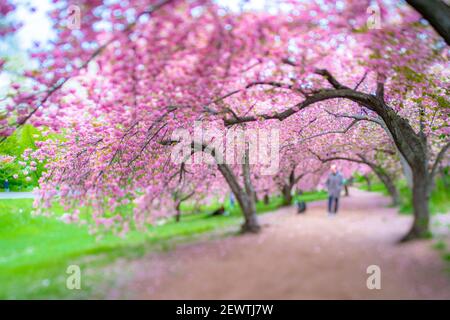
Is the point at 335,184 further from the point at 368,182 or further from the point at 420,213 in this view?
the point at 420,213

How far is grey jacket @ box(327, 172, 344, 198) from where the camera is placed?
2592 mm

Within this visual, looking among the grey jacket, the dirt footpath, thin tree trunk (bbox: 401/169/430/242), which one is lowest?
the dirt footpath

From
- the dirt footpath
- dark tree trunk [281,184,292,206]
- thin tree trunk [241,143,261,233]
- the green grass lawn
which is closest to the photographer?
the dirt footpath

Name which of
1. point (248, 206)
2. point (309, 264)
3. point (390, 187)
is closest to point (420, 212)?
point (390, 187)

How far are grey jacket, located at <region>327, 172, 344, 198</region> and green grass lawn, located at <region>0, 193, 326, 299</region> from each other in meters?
0.09

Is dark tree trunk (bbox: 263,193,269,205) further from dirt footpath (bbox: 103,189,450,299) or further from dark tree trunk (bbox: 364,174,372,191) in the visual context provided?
dark tree trunk (bbox: 364,174,372,191)

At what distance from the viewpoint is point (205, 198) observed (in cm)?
310

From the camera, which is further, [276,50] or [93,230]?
[93,230]

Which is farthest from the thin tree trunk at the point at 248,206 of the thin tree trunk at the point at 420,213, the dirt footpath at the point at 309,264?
the thin tree trunk at the point at 420,213

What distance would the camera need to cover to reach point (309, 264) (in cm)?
261

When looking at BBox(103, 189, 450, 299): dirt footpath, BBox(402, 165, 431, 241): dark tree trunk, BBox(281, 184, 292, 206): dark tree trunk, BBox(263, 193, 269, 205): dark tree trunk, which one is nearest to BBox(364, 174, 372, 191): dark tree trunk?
BBox(103, 189, 450, 299): dirt footpath

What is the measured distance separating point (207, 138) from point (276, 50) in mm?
1170
